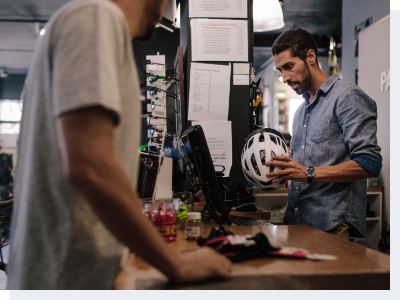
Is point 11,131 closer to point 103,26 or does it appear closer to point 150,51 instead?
point 150,51

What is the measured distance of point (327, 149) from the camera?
184 centimetres

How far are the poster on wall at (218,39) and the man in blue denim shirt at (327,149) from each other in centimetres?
43

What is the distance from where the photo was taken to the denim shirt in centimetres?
172

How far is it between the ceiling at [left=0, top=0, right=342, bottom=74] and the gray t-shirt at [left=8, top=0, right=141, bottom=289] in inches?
246

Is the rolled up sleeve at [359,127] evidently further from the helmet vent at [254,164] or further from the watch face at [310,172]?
the helmet vent at [254,164]

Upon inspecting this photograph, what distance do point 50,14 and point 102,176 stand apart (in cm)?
715

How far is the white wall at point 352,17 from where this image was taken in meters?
4.21

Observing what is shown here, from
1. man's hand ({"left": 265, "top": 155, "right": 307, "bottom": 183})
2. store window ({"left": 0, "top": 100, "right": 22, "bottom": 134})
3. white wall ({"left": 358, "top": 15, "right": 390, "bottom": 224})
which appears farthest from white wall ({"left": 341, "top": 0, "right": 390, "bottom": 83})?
store window ({"left": 0, "top": 100, "right": 22, "bottom": 134})

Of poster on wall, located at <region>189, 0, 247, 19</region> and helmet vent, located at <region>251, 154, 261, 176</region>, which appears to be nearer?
helmet vent, located at <region>251, 154, 261, 176</region>

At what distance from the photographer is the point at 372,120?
174cm

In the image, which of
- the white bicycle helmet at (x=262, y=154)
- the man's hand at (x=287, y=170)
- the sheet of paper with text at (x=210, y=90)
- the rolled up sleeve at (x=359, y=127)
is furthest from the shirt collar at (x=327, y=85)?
the sheet of paper with text at (x=210, y=90)

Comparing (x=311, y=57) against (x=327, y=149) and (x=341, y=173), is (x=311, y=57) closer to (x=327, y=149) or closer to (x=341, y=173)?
(x=327, y=149)

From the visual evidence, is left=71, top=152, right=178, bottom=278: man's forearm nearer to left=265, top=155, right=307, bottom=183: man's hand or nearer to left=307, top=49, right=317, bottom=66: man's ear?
left=265, top=155, right=307, bottom=183: man's hand

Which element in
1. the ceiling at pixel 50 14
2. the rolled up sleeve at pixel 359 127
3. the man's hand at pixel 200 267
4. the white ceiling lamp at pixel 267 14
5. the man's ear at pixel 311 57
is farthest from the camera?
the ceiling at pixel 50 14
